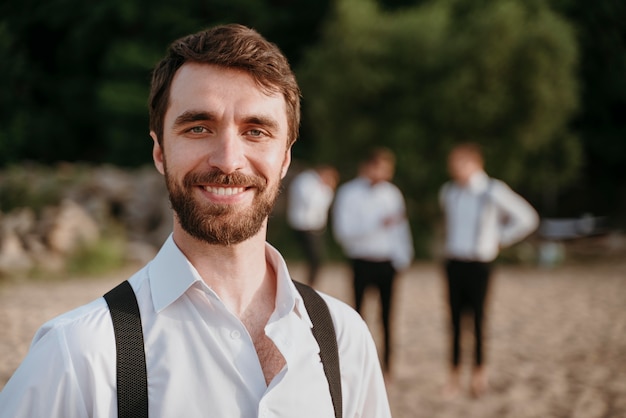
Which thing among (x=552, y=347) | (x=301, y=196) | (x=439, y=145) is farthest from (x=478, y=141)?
(x=552, y=347)

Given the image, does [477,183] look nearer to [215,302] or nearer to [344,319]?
[344,319]

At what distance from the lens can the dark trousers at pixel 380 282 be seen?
6.16m

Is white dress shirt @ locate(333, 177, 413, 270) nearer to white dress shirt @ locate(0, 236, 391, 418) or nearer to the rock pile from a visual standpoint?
white dress shirt @ locate(0, 236, 391, 418)


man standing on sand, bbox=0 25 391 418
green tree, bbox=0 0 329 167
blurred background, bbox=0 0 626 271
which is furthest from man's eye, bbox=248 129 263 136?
green tree, bbox=0 0 329 167

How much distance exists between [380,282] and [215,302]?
4819 mm

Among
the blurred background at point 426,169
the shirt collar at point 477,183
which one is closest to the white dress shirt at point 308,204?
the blurred background at point 426,169

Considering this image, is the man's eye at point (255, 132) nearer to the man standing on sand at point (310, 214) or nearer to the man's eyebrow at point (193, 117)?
the man's eyebrow at point (193, 117)

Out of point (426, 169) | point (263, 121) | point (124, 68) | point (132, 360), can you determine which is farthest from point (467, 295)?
point (124, 68)

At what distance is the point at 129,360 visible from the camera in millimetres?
1301

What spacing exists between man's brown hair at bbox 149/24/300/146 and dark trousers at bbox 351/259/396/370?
15.4 ft

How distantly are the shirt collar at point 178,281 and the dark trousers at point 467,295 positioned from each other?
14.1 ft

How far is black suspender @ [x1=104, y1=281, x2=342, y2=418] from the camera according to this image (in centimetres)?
127

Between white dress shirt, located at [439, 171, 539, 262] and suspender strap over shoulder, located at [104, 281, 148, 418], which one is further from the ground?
white dress shirt, located at [439, 171, 539, 262]

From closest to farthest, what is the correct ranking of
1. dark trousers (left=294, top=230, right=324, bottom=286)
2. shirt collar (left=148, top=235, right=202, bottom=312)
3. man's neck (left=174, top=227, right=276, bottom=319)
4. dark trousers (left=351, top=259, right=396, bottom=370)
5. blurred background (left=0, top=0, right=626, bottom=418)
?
shirt collar (left=148, top=235, right=202, bottom=312)
man's neck (left=174, top=227, right=276, bottom=319)
dark trousers (left=351, top=259, right=396, bottom=370)
blurred background (left=0, top=0, right=626, bottom=418)
dark trousers (left=294, top=230, right=324, bottom=286)
